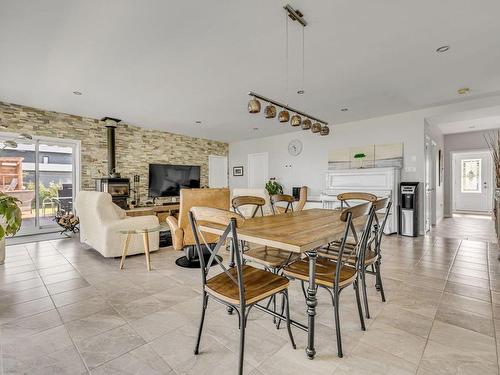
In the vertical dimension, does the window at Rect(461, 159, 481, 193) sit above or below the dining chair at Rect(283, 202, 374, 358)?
above

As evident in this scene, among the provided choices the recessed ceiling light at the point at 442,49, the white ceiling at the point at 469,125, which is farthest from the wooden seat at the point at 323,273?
the white ceiling at the point at 469,125

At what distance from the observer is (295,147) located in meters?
7.28

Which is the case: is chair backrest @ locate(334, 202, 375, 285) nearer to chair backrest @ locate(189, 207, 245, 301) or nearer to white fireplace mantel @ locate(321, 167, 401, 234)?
chair backrest @ locate(189, 207, 245, 301)

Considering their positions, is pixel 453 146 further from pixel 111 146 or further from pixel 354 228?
pixel 111 146

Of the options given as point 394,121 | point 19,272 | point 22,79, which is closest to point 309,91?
point 394,121

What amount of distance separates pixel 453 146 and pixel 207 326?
8714 mm

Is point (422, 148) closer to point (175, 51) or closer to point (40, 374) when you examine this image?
point (175, 51)

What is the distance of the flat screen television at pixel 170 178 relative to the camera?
6898 millimetres

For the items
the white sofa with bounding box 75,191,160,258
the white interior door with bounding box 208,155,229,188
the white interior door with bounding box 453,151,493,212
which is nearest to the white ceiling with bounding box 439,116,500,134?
the white interior door with bounding box 453,151,493,212

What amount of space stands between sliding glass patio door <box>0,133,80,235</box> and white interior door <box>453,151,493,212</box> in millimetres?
10645

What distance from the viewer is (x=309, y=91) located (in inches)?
162

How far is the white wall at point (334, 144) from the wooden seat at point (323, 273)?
14.3 feet

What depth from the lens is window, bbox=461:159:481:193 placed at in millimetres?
7790

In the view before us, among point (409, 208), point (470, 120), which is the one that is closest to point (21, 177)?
point (409, 208)
